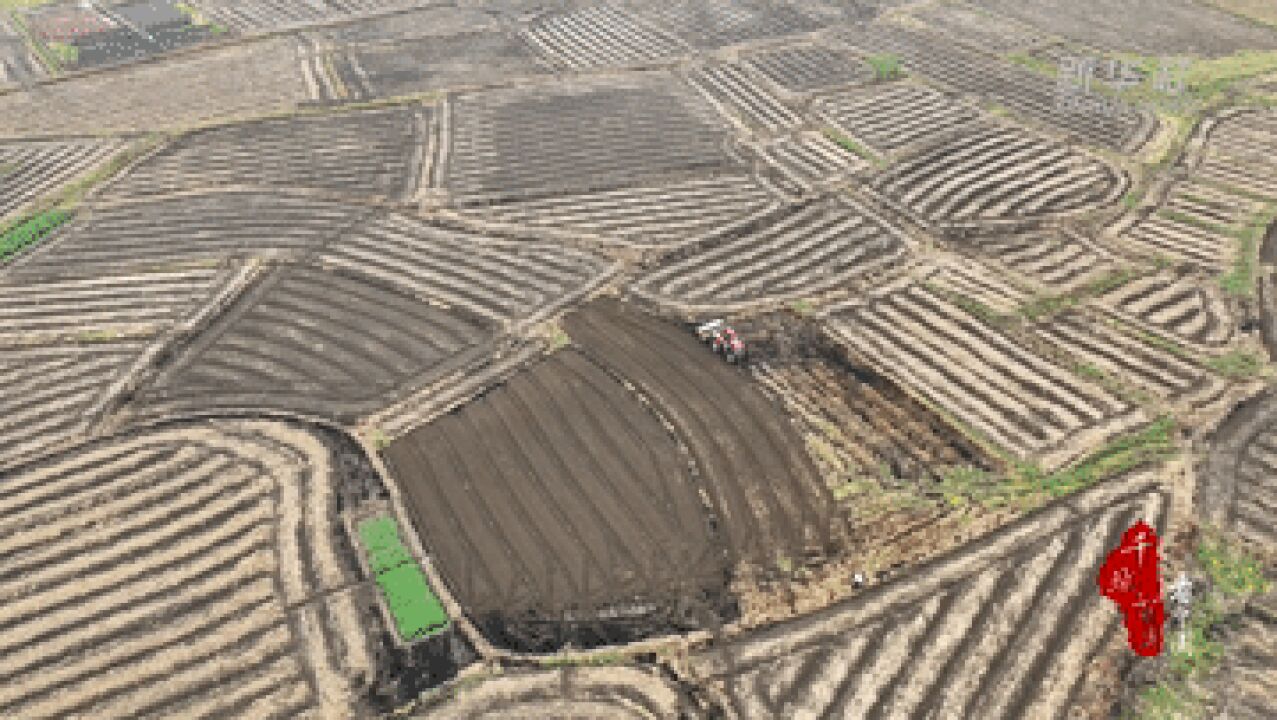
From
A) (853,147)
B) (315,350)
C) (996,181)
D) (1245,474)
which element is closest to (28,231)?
(315,350)

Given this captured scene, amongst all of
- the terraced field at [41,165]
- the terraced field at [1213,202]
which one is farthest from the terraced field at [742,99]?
the terraced field at [41,165]

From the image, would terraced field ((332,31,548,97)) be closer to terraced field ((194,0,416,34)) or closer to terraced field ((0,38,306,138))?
terraced field ((0,38,306,138))

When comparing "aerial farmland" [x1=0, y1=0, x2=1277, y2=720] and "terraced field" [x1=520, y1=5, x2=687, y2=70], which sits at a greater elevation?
"terraced field" [x1=520, y1=5, x2=687, y2=70]

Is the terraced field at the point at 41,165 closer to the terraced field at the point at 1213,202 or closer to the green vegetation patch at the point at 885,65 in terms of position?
the green vegetation patch at the point at 885,65

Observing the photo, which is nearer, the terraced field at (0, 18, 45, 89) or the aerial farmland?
the aerial farmland

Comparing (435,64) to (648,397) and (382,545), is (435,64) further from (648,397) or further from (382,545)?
(382,545)

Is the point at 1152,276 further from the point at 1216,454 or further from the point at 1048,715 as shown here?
the point at 1048,715

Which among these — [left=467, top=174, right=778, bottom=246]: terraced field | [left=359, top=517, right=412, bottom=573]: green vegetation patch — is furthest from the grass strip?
[left=467, top=174, right=778, bottom=246]: terraced field

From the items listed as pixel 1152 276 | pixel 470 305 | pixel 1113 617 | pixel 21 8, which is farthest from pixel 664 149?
pixel 21 8
